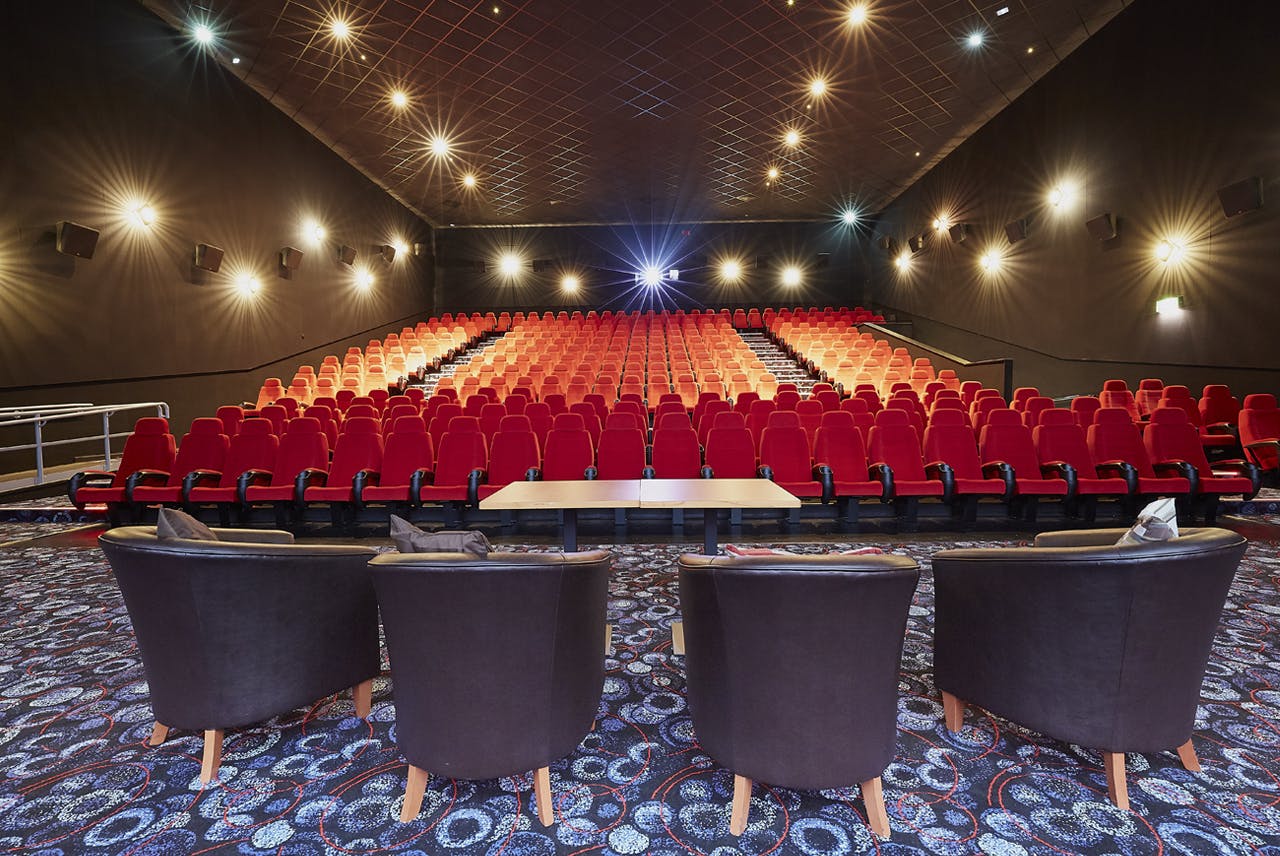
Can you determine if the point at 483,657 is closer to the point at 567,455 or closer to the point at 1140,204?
the point at 567,455

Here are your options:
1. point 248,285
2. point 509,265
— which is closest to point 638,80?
point 248,285

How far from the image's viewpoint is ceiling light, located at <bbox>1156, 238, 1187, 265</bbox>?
6.00 metres

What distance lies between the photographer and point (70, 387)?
5.61 metres

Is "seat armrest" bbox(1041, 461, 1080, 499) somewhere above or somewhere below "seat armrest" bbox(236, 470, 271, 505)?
below

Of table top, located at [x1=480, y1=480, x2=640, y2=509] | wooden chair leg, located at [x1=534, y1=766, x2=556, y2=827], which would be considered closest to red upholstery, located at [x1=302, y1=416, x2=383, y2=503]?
table top, located at [x1=480, y1=480, x2=640, y2=509]

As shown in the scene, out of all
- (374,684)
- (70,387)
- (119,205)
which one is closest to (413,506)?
(374,684)

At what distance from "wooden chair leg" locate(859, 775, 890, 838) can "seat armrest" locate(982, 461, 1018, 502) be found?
3.07 meters

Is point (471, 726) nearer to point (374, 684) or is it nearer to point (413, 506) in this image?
point (374, 684)

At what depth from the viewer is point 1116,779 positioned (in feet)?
4.76

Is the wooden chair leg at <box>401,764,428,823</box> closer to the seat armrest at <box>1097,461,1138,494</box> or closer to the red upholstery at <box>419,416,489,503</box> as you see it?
the red upholstery at <box>419,416,489,503</box>

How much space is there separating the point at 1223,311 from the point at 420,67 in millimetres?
8687

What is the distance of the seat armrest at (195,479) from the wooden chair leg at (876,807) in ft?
14.2

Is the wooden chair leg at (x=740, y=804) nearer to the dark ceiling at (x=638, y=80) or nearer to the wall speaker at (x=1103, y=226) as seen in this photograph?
the dark ceiling at (x=638, y=80)

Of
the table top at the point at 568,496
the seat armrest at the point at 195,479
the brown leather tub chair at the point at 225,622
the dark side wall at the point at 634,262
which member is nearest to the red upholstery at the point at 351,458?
the seat armrest at the point at 195,479
